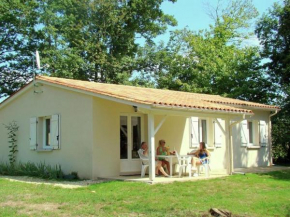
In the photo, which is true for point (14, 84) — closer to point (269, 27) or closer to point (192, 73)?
point (192, 73)

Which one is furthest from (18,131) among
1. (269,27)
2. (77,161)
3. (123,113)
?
(269,27)

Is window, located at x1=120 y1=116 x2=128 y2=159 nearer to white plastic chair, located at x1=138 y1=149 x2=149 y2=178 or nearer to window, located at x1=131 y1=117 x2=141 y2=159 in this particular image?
window, located at x1=131 y1=117 x2=141 y2=159

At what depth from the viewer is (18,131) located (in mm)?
15945

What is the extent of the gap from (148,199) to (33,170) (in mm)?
7029

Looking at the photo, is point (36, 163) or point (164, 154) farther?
point (36, 163)

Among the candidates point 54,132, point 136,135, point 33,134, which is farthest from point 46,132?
point 136,135

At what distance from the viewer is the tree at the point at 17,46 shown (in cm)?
2542

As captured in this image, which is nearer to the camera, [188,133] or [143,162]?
[143,162]

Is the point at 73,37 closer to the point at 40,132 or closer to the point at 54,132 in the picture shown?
the point at 40,132

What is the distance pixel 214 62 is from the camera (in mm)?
28625

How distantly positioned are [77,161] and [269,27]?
17.2 metres

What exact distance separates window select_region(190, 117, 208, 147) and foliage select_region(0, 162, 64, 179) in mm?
5357

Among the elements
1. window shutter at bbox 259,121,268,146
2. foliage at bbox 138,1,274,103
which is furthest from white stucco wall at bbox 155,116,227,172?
foliage at bbox 138,1,274,103

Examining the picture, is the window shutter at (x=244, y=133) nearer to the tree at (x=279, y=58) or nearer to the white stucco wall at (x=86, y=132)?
the white stucco wall at (x=86, y=132)
